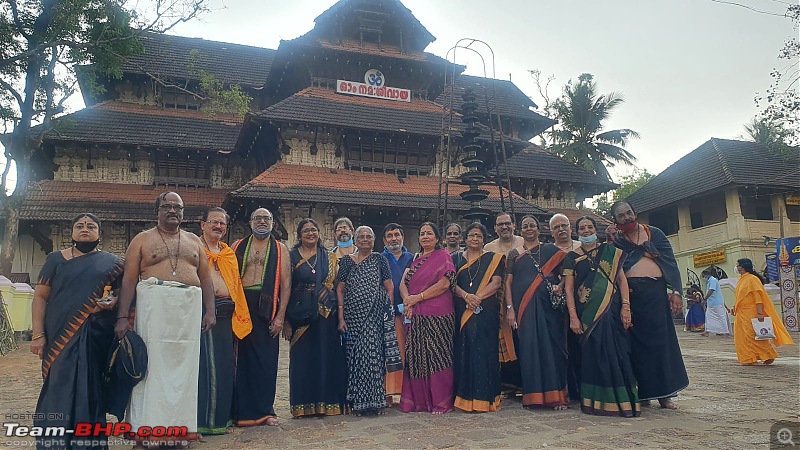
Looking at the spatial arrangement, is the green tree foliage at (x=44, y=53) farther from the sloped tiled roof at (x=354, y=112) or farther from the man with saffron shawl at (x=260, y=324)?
the man with saffron shawl at (x=260, y=324)

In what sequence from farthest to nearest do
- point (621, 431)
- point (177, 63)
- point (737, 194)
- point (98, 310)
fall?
point (737, 194) → point (177, 63) → point (621, 431) → point (98, 310)

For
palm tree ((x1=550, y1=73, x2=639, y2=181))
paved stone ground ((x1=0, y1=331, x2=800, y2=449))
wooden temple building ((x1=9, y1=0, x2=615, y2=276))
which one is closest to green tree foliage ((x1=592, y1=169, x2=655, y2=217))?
palm tree ((x1=550, y1=73, x2=639, y2=181))

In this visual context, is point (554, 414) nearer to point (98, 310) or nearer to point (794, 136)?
point (98, 310)

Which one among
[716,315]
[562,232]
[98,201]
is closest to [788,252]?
[716,315]

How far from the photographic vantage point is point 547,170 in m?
19.3

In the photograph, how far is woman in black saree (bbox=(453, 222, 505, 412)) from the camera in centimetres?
470

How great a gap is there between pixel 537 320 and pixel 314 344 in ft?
6.34

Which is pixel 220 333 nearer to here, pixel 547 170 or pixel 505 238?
pixel 505 238

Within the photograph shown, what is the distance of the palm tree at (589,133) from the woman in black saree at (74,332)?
2959cm

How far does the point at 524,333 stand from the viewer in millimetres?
4926

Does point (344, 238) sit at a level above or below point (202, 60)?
below

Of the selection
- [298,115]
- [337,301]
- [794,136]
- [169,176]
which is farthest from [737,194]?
[337,301]

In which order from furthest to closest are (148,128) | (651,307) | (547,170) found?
1. (547,170)
2. (148,128)
3. (651,307)

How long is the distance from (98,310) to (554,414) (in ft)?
11.4
